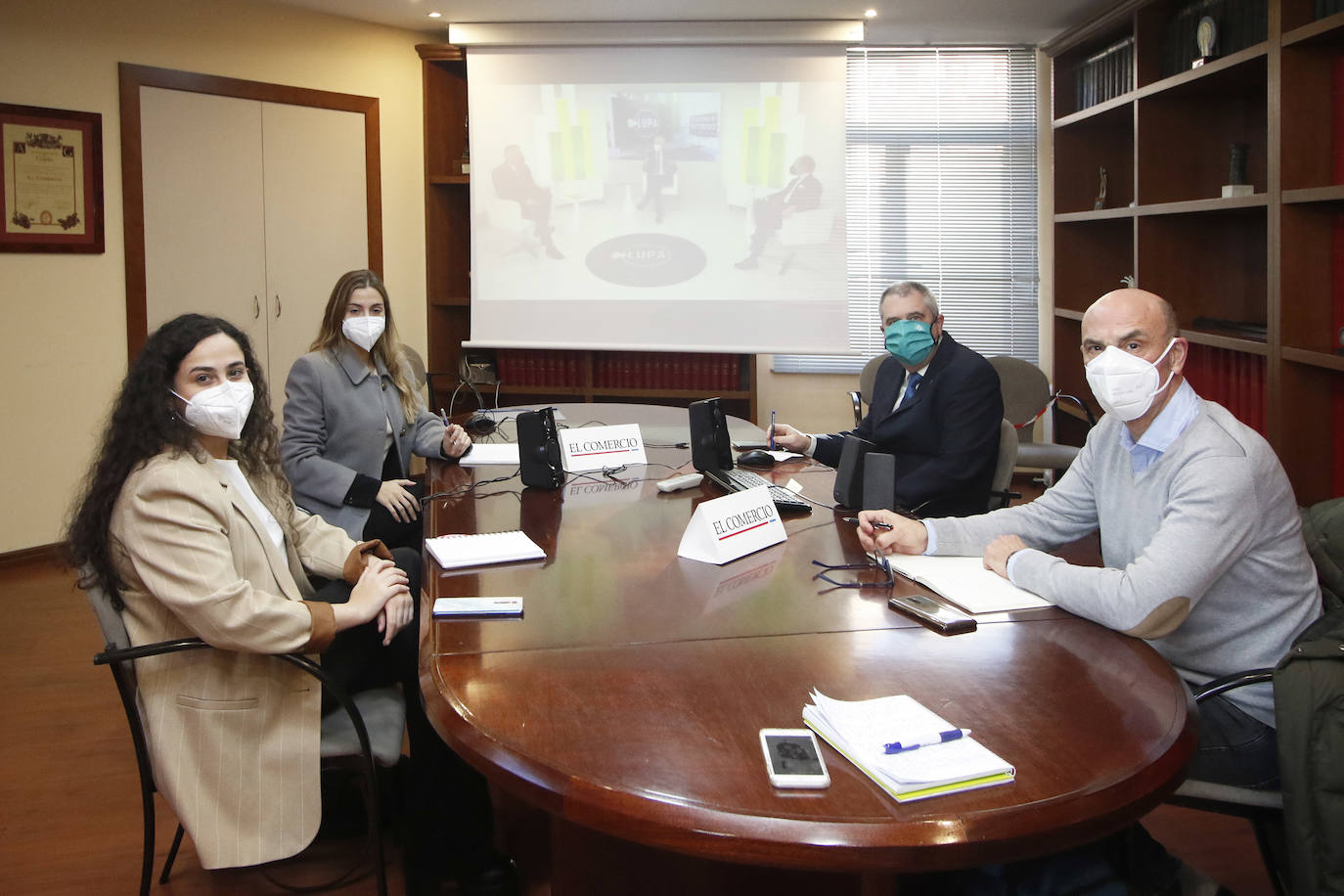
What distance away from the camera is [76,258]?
203 inches

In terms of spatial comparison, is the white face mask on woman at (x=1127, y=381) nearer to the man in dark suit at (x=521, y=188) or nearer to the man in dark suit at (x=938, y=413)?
the man in dark suit at (x=938, y=413)

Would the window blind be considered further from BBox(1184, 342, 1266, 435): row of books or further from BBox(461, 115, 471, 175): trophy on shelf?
BBox(461, 115, 471, 175): trophy on shelf

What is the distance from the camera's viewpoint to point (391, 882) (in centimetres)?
243

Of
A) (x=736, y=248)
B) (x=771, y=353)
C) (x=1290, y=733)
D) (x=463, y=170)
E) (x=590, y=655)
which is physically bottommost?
(x=1290, y=733)

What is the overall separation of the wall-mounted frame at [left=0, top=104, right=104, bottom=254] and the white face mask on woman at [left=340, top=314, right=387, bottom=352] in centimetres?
238

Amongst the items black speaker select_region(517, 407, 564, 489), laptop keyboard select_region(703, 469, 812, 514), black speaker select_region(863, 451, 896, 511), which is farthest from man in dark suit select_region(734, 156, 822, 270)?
black speaker select_region(863, 451, 896, 511)

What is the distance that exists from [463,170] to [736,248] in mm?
1621

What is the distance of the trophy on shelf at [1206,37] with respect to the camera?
444 centimetres

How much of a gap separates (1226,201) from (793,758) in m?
3.73

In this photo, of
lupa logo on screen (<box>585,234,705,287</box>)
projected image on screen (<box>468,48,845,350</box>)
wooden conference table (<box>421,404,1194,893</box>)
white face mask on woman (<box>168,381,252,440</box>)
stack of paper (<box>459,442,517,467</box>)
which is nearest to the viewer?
wooden conference table (<box>421,404,1194,893</box>)

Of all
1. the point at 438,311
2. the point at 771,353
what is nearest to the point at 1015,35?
the point at 771,353

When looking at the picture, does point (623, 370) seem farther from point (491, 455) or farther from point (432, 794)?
point (432, 794)

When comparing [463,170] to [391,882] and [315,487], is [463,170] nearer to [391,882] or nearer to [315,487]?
[315,487]

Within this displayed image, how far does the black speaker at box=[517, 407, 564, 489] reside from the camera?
2973mm
